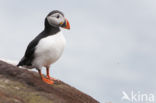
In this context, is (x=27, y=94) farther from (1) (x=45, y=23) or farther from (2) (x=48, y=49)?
(1) (x=45, y=23)

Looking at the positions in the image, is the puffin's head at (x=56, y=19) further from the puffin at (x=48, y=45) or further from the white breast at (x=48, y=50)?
the white breast at (x=48, y=50)

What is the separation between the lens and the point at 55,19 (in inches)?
396

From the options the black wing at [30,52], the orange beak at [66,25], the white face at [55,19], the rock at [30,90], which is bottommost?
the rock at [30,90]

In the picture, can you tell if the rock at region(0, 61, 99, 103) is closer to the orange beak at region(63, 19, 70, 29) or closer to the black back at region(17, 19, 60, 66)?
the black back at region(17, 19, 60, 66)

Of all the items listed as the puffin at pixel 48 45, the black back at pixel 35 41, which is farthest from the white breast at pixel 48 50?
the black back at pixel 35 41

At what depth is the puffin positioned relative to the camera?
31.8ft

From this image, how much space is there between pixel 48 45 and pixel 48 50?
164 millimetres

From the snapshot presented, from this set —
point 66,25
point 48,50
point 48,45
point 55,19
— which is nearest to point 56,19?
point 55,19

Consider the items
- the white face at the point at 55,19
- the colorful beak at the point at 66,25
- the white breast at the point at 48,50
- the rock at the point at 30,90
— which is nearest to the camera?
the rock at the point at 30,90

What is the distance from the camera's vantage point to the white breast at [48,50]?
31.6 ft

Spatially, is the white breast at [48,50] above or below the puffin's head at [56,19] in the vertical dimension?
below

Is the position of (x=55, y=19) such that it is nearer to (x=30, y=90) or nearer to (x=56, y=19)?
(x=56, y=19)

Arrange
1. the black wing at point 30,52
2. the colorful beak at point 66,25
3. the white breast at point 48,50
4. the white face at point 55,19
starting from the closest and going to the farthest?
1. the white breast at point 48,50
2. the black wing at point 30,52
3. the white face at point 55,19
4. the colorful beak at point 66,25

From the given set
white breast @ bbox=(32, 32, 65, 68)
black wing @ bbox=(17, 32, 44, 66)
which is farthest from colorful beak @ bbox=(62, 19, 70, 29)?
black wing @ bbox=(17, 32, 44, 66)
